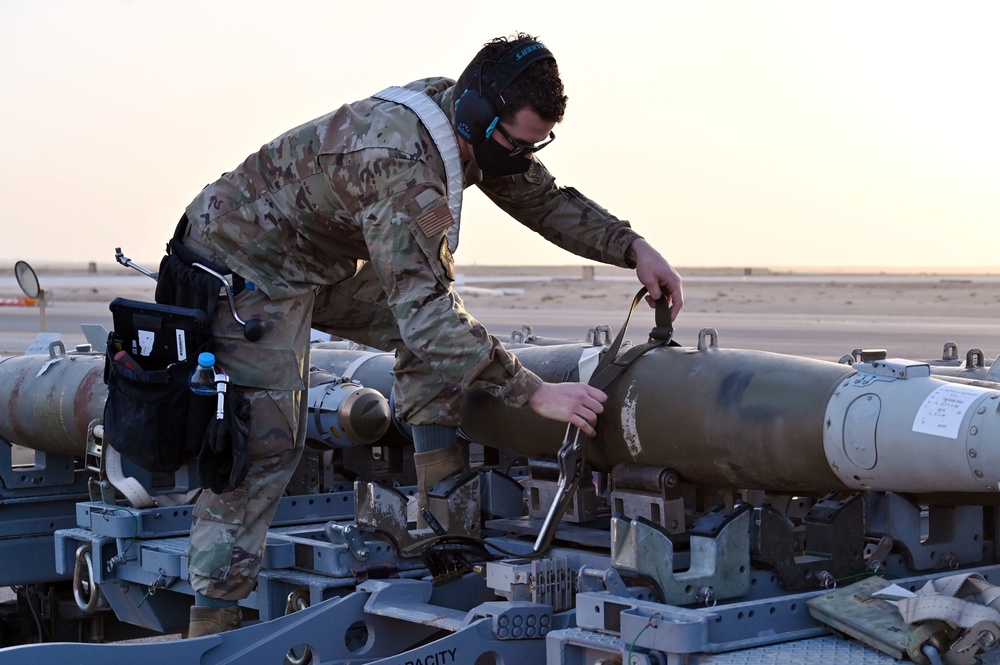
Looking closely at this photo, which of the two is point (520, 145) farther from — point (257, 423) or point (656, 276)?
point (257, 423)

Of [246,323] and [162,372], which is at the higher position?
[246,323]

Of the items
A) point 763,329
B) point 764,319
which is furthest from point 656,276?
point 764,319

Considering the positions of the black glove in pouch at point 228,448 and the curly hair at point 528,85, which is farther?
the black glove in pouch at point 228,448

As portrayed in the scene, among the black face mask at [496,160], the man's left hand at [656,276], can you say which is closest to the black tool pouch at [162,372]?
the black face mask at [496,160]

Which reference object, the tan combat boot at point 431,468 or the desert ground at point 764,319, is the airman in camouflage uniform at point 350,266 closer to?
the tan combat boot at point 431,468

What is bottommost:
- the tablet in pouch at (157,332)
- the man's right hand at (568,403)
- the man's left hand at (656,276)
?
the man's right hand at (568,403)

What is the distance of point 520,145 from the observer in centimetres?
420

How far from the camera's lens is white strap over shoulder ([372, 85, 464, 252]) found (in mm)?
4168

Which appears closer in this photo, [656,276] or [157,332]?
[157,332]

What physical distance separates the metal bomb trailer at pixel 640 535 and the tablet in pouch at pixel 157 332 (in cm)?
80

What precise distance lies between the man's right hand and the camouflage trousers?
27.3 inches

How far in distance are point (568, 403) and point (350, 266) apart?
111 centimetres

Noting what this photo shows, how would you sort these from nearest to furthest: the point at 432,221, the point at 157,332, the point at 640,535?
the point at 640,535
the point at 432,221
the point at 157,332

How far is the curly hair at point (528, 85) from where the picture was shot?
4090 mm
